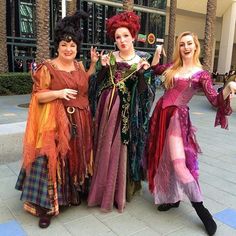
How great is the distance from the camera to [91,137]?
2980mm

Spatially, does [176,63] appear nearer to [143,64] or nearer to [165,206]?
[143,64]

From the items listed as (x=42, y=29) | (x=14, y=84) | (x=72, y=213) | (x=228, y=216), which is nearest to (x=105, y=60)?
(x=72, y=213)

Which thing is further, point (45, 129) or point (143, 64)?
point (143, 64)

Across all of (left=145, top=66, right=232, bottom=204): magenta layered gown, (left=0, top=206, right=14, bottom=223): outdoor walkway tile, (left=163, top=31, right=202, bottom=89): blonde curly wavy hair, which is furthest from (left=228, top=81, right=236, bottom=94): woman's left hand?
(left=0, top=206, right=14, bottom=223): outdoor walkway tile

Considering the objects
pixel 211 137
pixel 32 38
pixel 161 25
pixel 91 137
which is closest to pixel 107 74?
pixel 91 137

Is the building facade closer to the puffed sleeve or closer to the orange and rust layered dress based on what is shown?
the orange and rust layered dress

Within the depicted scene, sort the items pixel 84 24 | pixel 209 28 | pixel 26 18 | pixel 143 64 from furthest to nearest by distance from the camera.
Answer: pixel 26 18 < pixel 84 24 < pixel 209 28 < pixel 143 64

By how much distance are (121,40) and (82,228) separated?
1676 mm

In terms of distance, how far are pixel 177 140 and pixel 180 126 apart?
0.13 meters

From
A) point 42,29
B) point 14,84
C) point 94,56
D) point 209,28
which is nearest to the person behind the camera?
point 94,56

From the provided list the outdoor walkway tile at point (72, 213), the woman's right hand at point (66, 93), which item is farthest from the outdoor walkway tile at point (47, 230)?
the woman's right hand at point (66, 93)

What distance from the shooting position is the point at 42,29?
10328mm

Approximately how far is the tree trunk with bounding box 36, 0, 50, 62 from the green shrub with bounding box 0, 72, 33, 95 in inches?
81.7

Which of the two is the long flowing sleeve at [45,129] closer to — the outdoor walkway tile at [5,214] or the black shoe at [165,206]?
the outdoor walkway tile at [5,214]
